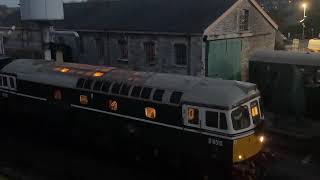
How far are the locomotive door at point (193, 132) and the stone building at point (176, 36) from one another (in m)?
13.4

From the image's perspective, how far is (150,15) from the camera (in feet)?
97.2

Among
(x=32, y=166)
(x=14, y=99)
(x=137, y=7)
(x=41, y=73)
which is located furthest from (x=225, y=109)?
(x=137, y=7)

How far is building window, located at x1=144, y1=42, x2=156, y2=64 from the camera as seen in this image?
28.1m

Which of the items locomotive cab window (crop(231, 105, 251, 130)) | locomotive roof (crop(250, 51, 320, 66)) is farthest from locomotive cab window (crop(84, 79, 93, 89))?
locomotive roof (crop(250, 51, 320, 66))

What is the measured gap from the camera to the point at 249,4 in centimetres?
2948

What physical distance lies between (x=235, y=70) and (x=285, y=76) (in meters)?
7.12

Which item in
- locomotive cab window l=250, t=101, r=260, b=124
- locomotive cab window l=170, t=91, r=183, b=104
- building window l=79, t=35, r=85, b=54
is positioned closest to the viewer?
locomotive cab window l=250, t=101, r=260, b=124

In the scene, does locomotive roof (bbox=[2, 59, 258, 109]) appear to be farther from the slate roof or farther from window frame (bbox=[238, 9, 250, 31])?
window frame (bbox=[238, 9, 250, 31])

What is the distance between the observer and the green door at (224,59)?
26328 millimetres

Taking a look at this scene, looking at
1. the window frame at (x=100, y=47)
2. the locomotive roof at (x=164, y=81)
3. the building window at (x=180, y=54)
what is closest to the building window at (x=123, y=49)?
the window frame at (x=100, y=47)

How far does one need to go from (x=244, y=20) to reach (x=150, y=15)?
740 centimetres

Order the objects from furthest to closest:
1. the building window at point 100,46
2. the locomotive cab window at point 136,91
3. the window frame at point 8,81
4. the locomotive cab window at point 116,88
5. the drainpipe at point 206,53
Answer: the building window at point 100,46
the drainpipe at point 206,53
the window frame at point 8,81
the locomotive cab window at point 116,88
the locomotive cab window at point 136,91

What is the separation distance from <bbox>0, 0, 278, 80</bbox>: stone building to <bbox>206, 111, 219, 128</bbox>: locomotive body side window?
13716 millimetres

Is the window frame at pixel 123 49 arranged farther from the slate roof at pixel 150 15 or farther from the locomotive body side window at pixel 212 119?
the locomotive body side window at pixel 212 119
